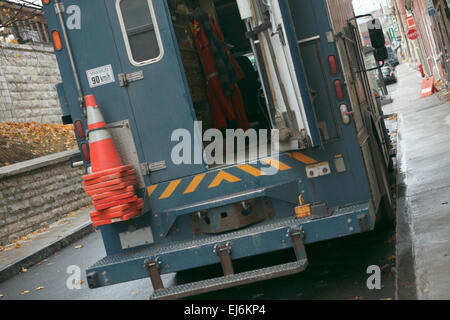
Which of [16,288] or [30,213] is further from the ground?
[30,213]

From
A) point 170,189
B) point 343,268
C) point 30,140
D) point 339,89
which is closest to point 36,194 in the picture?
point 30,140

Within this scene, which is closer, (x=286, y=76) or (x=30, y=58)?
(x=286, y=76)

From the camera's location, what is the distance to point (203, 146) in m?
5.93

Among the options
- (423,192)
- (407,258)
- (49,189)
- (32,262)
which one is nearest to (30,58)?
(49,189)

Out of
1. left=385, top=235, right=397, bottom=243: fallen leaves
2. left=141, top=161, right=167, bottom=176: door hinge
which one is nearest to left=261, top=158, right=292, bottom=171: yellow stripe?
left=141, top=161, right=167, bottom=176: door hinge

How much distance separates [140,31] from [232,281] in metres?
2.54

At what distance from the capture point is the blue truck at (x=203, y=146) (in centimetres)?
528

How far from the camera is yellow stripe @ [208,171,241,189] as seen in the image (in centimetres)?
583

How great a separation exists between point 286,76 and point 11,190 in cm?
988

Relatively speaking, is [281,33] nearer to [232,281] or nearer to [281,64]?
[281,64]

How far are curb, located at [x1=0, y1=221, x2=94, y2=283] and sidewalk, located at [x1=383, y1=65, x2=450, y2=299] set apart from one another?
664 cm

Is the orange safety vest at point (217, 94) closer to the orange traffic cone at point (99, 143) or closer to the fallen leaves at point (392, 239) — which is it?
the orange traffic cone at point (99, 143)

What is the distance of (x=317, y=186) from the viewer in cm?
570

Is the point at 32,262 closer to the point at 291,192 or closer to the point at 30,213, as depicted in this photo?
the point at 30,213
